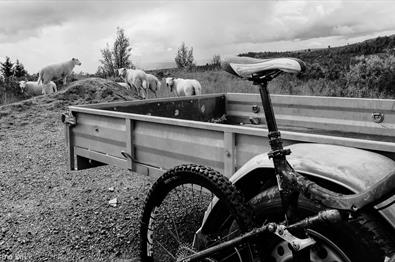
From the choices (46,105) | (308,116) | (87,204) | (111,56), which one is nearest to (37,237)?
(87,204)

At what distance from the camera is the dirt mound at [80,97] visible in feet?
33.1

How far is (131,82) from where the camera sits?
602 inches

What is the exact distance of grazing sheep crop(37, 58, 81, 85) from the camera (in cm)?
1792

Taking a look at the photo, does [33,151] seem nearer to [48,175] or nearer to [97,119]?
[48,175]

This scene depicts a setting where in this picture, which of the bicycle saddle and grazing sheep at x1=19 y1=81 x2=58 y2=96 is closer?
the bicycle saddle

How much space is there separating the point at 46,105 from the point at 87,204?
19.1ft

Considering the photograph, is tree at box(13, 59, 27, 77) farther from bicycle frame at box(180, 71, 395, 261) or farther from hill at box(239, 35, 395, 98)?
bicycle frame at box(180, 71, 395, 261)

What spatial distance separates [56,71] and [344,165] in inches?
685

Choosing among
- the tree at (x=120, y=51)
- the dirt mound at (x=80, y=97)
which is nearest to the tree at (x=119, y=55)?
the tree at (x=120, y=51)

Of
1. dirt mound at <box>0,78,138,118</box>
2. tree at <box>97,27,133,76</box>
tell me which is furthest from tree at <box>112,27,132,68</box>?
dirt mound at <box>0,78,138,118</box>

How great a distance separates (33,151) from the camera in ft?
24.3

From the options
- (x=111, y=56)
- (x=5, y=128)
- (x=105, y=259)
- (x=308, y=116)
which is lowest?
(x=105, y=259)

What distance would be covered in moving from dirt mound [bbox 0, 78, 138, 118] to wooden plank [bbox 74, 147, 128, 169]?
6003mm

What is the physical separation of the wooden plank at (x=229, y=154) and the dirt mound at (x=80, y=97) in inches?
301
